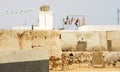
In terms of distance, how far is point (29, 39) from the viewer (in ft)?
46.5

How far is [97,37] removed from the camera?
20.6 m

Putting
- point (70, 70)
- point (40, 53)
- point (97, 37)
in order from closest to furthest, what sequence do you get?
point (40, 53), point (70, 70), point (97, 37)

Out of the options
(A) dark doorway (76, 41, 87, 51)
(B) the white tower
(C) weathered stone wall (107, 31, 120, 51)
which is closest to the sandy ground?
(A) dark doorway (76, 41, 87, 51)

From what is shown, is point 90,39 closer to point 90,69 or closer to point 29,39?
point 90,69

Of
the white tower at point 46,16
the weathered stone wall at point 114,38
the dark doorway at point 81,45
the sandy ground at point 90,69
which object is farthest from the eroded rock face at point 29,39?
the white tower at point 46,16

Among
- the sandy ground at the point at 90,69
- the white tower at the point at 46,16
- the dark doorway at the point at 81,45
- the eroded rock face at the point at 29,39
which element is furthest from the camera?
the white tower at the point at 46,16

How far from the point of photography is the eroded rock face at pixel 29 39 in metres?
14.0

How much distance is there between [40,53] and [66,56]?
8652 millimetres

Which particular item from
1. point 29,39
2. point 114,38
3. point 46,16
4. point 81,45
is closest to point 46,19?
point 46,16

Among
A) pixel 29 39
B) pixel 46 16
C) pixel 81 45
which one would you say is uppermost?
pixel 46 16

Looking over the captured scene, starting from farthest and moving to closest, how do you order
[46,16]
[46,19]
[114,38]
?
[46,19]
[46,16]
[114,38]

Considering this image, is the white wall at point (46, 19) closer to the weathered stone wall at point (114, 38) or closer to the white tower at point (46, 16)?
the white tower at point (46, 16)

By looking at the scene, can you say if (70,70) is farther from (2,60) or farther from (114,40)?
(2,60)

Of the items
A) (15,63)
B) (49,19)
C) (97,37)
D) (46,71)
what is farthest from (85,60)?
(15,63)
